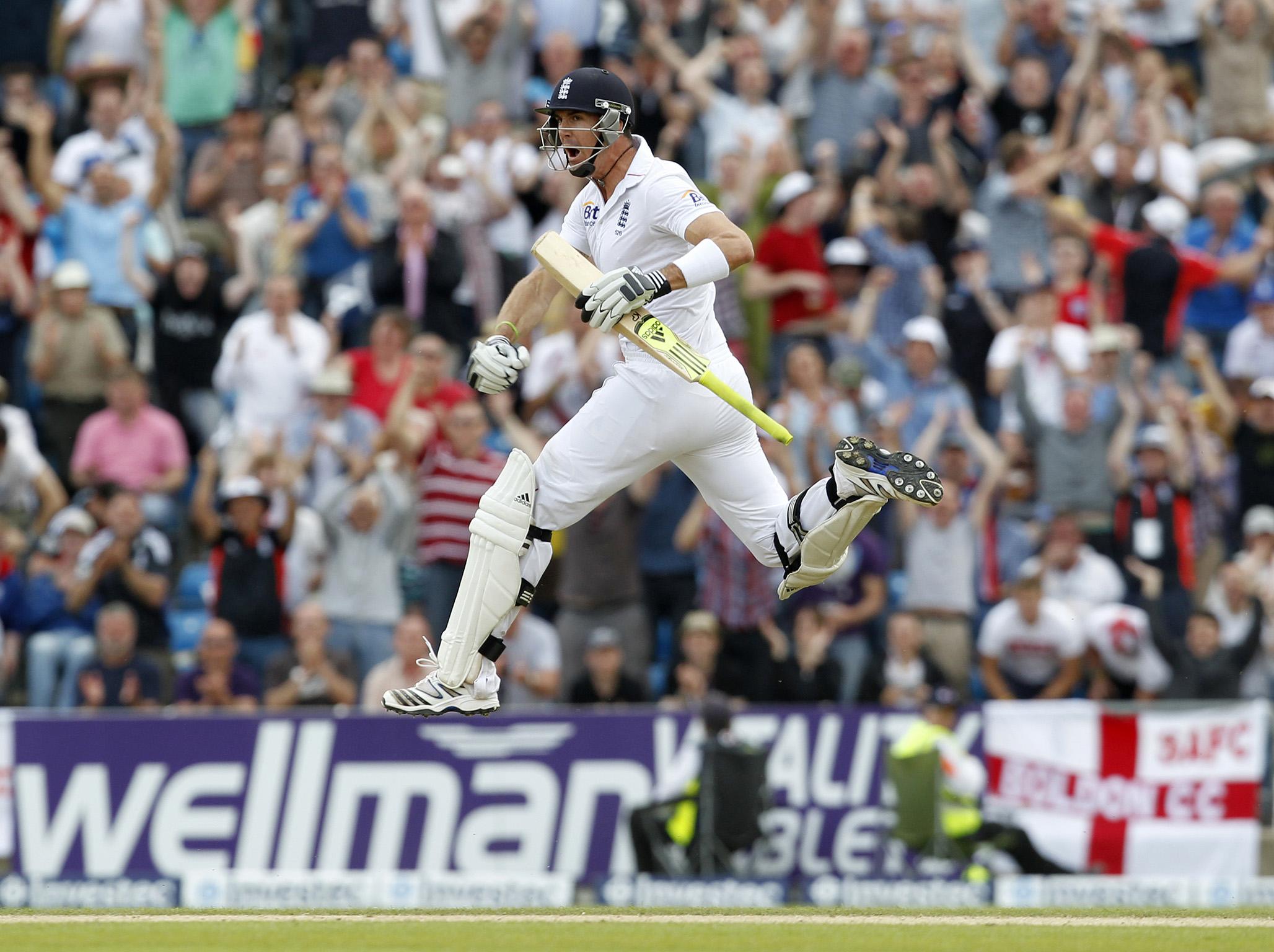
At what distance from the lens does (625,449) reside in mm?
9102

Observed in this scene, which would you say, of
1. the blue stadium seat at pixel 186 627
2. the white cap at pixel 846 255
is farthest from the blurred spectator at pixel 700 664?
the blue stadium seat at pixel 186 627

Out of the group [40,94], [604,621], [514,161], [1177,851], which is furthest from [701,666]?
[40,94]

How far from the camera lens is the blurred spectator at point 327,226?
16375 mm

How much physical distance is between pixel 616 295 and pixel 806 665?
246 inches

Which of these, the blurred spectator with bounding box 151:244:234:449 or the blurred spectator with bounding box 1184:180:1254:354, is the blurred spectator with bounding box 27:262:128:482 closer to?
the blurred spectator with bounding box 151:244:234:449

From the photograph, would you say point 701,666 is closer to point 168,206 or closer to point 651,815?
point 651,815

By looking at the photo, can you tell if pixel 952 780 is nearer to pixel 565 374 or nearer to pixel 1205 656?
pixel 1205 656

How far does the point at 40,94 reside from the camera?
17.9m

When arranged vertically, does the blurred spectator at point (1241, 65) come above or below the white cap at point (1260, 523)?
above

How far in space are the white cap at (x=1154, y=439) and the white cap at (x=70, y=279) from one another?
7.75m

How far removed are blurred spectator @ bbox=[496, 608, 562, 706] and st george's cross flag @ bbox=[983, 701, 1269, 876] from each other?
2.90 m

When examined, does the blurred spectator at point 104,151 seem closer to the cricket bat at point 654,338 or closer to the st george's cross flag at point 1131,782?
the st george's cross flag at point 1131,782

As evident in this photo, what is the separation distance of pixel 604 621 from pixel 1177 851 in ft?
13.2

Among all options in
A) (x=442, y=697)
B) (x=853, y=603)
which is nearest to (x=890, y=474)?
(x=442, y=697)
